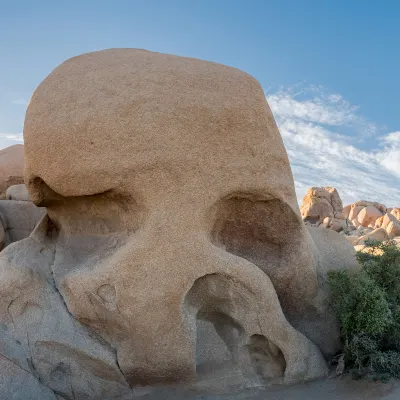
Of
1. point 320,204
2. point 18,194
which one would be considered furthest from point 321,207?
point 18,194

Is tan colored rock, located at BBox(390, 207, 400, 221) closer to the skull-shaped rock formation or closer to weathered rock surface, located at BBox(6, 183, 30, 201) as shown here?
weathered rock surface, located at BBox(6, 183, 30, 201)

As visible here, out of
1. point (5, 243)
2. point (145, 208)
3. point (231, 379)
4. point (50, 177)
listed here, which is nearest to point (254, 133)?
point (145, 208)

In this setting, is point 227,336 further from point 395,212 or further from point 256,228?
point 395,212

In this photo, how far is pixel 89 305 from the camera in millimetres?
5840

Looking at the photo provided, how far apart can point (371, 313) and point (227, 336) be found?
74.9 inches

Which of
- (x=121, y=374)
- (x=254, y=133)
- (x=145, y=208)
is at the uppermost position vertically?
(x=254, y=133)

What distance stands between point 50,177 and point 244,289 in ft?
9.27

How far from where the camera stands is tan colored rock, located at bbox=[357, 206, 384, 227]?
139ft

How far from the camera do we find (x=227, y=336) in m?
6.21

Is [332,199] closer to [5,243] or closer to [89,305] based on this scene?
[5,243]

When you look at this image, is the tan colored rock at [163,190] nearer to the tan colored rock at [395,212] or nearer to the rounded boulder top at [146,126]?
the rounded boulder top at [146,126]

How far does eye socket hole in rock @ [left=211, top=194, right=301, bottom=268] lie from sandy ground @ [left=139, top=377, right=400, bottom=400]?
166cm

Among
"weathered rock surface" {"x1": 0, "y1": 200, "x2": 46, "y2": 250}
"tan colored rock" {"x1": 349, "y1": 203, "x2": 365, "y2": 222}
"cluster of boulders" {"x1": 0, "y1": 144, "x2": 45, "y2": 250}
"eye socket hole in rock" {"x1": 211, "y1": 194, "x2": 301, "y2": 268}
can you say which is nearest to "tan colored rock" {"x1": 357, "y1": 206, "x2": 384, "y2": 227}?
"tan colored rock" {"x1": 349, "y1": 203, "x2": 365, "y2": 222}

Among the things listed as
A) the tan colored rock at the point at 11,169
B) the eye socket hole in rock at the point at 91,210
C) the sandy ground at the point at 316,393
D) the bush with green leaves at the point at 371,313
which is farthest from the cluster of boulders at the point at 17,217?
the bush with green leaves at the point at 371,313
